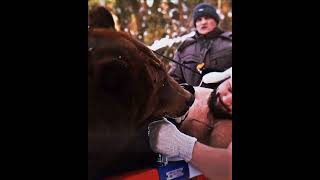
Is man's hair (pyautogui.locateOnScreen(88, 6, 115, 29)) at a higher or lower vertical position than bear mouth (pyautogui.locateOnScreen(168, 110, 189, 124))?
higher

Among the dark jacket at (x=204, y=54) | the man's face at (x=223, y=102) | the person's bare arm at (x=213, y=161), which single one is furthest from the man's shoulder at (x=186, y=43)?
the person's bare arm at (x=213, y=161)

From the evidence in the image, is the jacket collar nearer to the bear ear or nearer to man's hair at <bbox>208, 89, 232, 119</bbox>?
man's hair at <bbox>208, 89, 232, 119</bbox>

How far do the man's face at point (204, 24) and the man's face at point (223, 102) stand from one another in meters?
0.28

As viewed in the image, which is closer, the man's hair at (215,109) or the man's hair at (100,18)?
the man's hair at (100,18)

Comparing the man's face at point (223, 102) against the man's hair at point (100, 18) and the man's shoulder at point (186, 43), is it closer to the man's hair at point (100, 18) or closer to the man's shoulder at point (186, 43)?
the man's shoulder at point (186, 43)

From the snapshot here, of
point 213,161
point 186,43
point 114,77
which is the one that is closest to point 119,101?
point 114,77

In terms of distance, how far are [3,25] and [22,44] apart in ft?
0.39

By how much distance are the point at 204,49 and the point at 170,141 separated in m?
0.48

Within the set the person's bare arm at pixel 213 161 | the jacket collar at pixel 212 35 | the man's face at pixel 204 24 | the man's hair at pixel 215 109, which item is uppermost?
the man's face at pixel 204 24

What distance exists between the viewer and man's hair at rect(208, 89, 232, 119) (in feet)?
7.29

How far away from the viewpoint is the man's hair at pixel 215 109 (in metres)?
2.22

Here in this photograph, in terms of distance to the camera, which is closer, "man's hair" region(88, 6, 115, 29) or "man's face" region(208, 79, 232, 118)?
"man's hair" region(88, 6, 115, 29)

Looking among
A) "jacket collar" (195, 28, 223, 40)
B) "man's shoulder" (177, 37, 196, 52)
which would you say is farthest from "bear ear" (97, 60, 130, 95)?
"jacket collar" (195, 28, 223, 40)

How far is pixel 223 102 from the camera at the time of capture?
2223 millimetres
